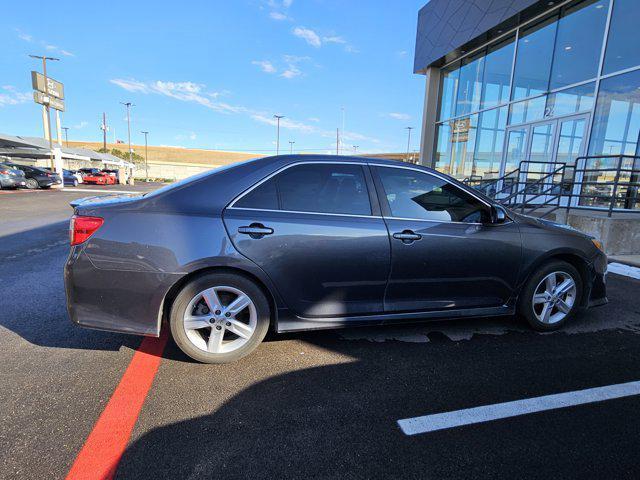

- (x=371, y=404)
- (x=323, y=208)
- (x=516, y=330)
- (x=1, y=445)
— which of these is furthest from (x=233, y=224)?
(x=516, y=330)

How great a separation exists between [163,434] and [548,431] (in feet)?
7.37

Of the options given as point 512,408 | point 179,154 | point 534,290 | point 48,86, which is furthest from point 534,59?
point 179,154

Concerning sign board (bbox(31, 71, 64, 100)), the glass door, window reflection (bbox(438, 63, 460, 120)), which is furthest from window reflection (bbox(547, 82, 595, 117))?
sign board (bbox(31, 71, 64, 100))

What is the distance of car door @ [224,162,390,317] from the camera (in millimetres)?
2818

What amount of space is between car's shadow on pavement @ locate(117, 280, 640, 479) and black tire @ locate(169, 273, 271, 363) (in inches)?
3.8

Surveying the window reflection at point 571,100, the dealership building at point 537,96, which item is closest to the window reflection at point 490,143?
the dealership building at point 537,96

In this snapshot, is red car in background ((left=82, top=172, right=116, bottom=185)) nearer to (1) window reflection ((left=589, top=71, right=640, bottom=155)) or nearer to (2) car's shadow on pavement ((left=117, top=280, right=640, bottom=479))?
(1) window reflection ((left=589, top=71, right=640, bottom=155))

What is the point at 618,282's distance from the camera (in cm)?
539

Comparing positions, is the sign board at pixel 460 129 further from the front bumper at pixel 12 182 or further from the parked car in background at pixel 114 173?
the parked car in background at pixel 114 173

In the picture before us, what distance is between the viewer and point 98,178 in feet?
120

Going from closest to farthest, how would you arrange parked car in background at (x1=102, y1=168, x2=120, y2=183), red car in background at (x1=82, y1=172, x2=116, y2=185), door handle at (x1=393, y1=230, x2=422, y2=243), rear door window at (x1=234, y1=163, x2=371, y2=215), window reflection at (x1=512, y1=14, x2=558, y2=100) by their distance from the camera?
1. rear door window at (x1=234, y1=163, x2=371, y2=215)
2. door handle at (x1=393, y1=230, x2=422, y2=243)
3. window reflection at (x1=512, y1=14, x2=558, y2=100)
4. red car in background at (x1=82, y1=172, x2=116, y2=185)
5. parked car in background at (x1=102, y1=168, x2=120, y2=183)

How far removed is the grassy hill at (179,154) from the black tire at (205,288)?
102489 millimetres

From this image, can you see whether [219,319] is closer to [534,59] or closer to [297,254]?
[297,254]

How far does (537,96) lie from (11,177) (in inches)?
1015
